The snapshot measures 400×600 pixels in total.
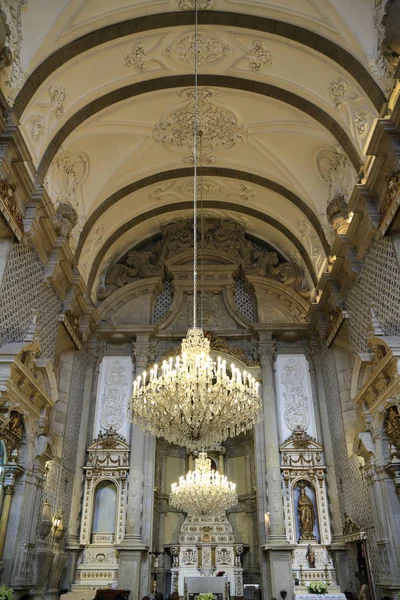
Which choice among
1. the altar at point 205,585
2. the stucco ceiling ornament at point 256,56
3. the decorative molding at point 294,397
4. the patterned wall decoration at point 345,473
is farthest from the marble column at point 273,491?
the stucco ceiling ornament at point 256,56

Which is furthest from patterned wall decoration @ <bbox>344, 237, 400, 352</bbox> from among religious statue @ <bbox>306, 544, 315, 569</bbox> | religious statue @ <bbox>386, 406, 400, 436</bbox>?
religious statue @ <bbox>306, 544, 315, 569</bbox>

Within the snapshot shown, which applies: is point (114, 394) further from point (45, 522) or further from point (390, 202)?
point (390, 202)

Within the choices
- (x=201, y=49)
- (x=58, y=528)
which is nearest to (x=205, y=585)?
(x=58, y=528)

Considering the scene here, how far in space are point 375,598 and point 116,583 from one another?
613 centimetres

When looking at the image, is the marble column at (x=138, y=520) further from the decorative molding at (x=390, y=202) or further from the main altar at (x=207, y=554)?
the decorative molding at (x=390, y=202)

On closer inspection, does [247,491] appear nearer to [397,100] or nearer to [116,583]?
[116,583]

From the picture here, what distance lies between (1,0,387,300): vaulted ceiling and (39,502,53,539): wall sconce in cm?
652

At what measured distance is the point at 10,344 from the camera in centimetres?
928

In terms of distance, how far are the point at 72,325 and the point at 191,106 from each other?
6.55m

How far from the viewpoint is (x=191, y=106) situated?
42.0 ft

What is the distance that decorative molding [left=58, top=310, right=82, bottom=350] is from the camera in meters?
12.9

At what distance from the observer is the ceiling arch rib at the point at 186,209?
15578 millimetres

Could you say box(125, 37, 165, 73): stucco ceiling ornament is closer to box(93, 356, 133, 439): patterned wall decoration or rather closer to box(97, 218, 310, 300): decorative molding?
box(97, 218, 310, 300): decorative molding

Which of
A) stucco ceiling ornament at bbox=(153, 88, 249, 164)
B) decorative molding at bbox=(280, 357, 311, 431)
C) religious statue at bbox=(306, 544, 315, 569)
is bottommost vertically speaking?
religious statue at bbox=(306, 544, 315, 569)
